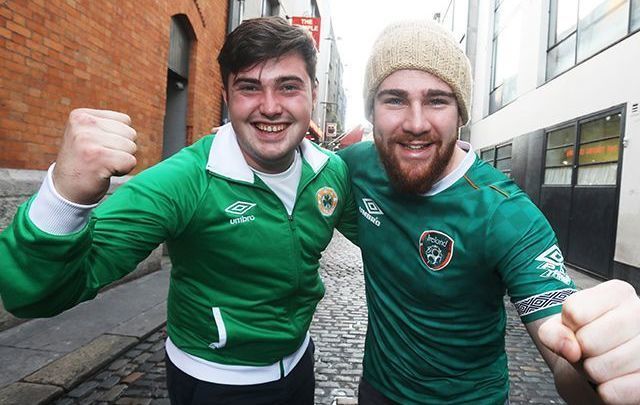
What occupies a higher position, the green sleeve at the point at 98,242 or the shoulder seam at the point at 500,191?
the shoulder seam at the point at 500,191

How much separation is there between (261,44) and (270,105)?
302 millimetres

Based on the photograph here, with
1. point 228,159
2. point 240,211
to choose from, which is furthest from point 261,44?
point 240,211

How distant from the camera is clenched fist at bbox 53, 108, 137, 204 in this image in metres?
1.17

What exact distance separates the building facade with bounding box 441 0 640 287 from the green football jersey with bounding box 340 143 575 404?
6839 mm

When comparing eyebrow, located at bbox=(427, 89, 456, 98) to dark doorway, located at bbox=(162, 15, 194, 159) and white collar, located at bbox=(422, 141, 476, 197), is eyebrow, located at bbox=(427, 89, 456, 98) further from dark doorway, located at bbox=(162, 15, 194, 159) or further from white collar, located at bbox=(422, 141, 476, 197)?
dark doorway, located at bbox=(162, 15, 194, 159)

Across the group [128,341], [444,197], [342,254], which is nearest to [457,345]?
[444,197]

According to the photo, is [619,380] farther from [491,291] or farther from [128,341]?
[128,341]

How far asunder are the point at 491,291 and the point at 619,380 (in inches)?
Answer: 34.6

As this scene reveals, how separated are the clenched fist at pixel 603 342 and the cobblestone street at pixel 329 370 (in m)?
2.86

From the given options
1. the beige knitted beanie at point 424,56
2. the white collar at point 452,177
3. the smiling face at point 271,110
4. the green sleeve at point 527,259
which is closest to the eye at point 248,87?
the smiling face at point 271,110

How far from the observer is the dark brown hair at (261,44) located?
2.11 meters

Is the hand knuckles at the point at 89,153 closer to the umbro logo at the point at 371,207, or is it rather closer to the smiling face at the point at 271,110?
the smiling face at the point at 271,110

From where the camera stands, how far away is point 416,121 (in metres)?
1.95

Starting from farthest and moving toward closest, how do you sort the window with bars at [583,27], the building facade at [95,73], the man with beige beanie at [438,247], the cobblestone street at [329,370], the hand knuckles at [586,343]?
the window with bars at [583,27] → the building facade at [95,73] → the cobblestone street at [329,370] → the man with beige beanie at [438,247] → the hand knuckles at [586,343]
